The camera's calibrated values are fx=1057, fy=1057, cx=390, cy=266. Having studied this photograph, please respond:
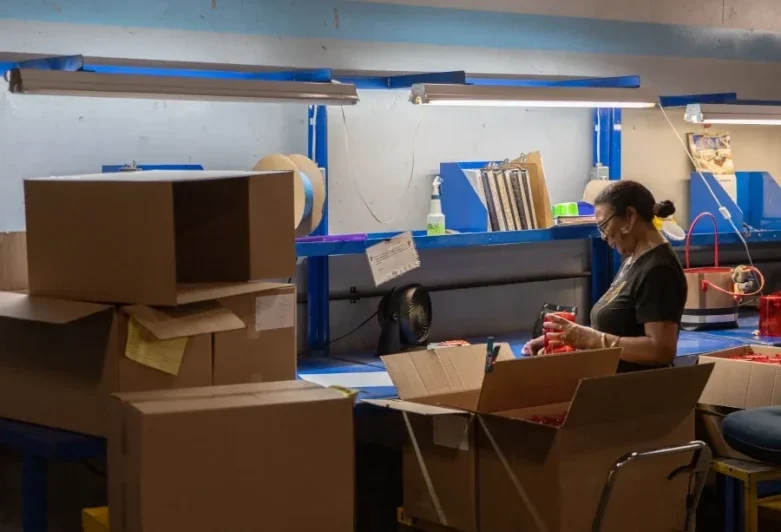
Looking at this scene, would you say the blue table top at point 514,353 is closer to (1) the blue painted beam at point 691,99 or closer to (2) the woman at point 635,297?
(2) the woman at point 635,297

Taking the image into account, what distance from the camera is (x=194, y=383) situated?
269 centimetres

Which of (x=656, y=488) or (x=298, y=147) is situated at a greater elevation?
(x=298, y=147)

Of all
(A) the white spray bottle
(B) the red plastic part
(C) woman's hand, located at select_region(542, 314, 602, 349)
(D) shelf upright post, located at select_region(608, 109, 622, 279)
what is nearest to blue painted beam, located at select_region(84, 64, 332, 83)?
(A) the white spray bottle

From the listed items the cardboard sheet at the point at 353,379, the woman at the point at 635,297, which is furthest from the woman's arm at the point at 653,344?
the cardboard sheet at the point at 353,379

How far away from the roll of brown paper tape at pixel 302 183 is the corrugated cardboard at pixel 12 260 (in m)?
0.94

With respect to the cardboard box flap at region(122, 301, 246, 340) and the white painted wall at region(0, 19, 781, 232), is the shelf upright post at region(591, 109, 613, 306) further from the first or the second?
the cardboard box flap at region(122, 301, 246, 340)

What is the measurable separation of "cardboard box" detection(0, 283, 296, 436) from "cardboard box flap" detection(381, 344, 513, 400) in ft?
1.00

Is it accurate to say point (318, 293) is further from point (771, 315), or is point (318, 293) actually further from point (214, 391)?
point (771, 315)

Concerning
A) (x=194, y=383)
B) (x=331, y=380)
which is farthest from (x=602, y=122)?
(x=194, y=383)

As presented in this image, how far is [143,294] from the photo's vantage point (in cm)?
261

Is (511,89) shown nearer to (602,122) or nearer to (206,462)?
(602,122)

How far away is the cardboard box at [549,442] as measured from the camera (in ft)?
8.10

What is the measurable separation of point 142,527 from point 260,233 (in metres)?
0.93

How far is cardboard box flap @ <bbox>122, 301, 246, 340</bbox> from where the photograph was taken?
2.55 metres
